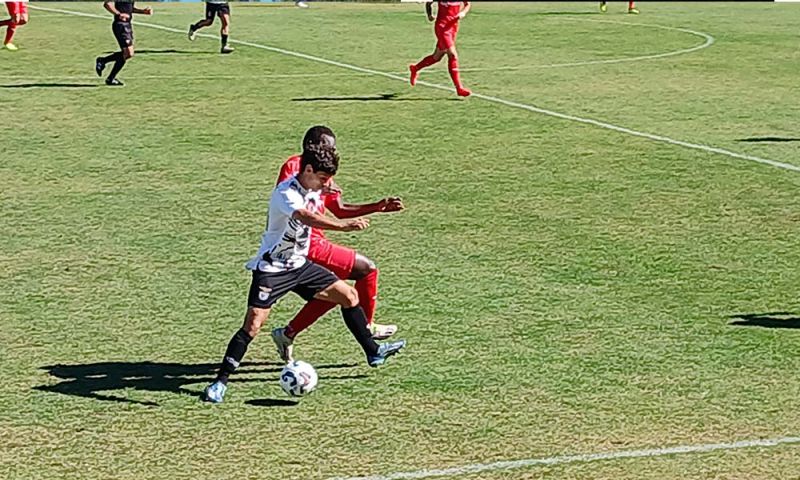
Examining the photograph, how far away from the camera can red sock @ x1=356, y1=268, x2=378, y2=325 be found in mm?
10570

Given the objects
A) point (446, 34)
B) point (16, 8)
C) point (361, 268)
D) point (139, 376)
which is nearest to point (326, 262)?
point (361, 268)

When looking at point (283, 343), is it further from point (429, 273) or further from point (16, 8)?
point (16, 8)

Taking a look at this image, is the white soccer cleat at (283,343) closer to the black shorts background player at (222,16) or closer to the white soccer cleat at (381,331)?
the white soccer cleat at (381,331)

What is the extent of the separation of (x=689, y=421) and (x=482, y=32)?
91.8 ft

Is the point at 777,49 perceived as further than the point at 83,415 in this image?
Yes

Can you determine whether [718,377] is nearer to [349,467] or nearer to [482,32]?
[349,467]

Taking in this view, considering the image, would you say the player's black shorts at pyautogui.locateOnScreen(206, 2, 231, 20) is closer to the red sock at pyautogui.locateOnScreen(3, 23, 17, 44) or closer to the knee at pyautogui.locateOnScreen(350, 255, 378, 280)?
the red sock at pyautogui.locateOnScreen(3, 23, 17, 44)

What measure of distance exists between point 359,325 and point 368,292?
0.62 metres

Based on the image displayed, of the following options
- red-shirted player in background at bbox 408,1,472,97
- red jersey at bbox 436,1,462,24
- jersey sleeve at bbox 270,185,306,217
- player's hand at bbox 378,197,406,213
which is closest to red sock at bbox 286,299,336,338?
jersey sleeve at bbox 270,185,306,217

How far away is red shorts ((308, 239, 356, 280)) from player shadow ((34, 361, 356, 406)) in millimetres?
646

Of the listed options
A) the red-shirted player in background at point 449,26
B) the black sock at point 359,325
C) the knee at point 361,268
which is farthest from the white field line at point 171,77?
the black sock at point 359,325

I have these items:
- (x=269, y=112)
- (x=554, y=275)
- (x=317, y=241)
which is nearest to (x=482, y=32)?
(x=269, y=112)

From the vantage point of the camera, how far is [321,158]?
9.47 m

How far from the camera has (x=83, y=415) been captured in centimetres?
927
